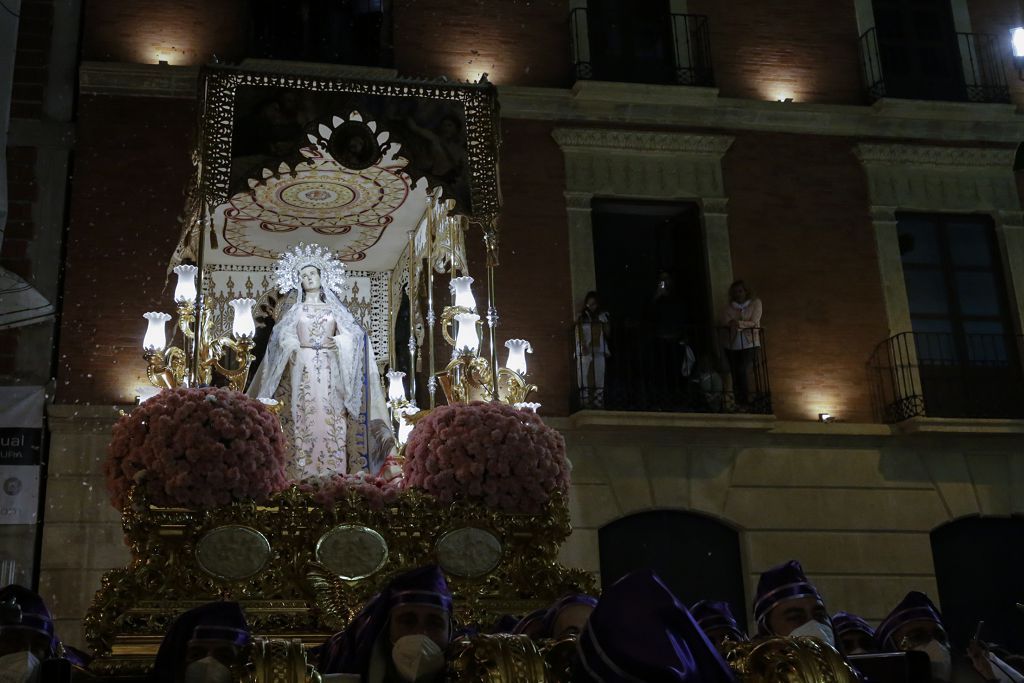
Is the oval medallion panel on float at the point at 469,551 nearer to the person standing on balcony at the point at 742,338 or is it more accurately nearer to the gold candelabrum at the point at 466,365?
the gold candelabrum at the point at 466,365

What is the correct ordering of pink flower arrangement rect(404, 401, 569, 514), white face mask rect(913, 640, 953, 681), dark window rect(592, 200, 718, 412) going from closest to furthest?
white face mask rect(913, 640, 953, 681)
pink flower arrangement rect(404, 401, 569, 514)
dark window rect(592, 200, 718, 412)

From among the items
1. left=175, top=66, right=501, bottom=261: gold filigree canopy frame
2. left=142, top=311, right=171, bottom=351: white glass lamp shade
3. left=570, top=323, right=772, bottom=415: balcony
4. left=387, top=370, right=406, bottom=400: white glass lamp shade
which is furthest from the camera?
left=570, top=323, right=772, bottom=415: balcony

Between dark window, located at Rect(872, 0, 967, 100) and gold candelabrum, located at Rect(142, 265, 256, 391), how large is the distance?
29.0ft

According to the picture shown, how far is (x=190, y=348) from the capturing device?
7.84 meters

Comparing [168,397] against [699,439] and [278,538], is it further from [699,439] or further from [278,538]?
[699,439]

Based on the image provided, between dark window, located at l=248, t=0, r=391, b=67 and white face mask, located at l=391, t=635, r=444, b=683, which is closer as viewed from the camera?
white face mask, located at l=391, t=635, r=444, b=683

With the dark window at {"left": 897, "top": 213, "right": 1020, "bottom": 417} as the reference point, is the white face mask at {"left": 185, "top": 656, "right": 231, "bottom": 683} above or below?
below

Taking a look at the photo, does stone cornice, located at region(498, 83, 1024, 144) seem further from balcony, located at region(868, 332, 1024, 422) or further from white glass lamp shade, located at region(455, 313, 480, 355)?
white glass lamp shade, located at region(455, 313, 480, 355)

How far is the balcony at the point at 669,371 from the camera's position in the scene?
12.0 metres

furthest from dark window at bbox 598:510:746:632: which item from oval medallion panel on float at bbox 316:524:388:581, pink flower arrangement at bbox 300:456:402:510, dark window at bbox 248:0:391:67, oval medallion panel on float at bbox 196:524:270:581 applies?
oval medallion panel on float at bbox 196:524:270:581

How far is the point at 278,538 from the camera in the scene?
5.96 m

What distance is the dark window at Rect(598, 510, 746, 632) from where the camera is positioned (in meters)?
11.8

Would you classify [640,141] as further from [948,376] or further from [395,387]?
[395,387]

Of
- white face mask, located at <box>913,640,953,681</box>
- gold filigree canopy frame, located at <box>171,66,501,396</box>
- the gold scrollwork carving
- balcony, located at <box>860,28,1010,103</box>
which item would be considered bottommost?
white face mask, located at <box>913,640,953,681</box>
